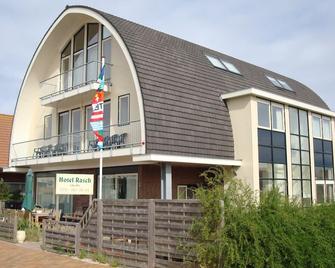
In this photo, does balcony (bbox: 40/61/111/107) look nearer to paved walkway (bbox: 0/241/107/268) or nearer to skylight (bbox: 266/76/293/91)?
paved walkway (bbox: 0/241/107/268)

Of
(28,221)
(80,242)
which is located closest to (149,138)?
(80,242)

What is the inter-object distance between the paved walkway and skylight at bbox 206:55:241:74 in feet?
39.1

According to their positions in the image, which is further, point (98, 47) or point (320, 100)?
point (320, 100)

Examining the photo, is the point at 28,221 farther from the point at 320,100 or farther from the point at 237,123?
the point at 320,100

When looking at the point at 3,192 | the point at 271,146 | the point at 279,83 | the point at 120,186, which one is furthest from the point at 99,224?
the point at 279,83

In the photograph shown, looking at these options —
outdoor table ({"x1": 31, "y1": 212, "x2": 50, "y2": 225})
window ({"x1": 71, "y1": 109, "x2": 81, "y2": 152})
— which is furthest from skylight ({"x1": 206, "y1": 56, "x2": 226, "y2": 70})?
outdoor table ({"x1": 31, "y1": 212, "x2": 50, "y2": 225})

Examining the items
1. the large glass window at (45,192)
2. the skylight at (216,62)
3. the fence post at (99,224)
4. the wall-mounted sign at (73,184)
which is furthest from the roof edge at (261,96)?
the large glass window at (45,192)

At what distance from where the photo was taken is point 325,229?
966cm

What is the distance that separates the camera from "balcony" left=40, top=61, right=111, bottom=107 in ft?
62.2

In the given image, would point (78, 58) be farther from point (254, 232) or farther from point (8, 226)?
point (254, 232)

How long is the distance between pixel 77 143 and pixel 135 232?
9991 mm

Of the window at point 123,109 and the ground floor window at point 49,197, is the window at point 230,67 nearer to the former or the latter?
the window at point 123,109

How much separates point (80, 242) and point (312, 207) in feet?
20.1

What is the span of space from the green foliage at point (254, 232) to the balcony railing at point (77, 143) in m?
7.10
